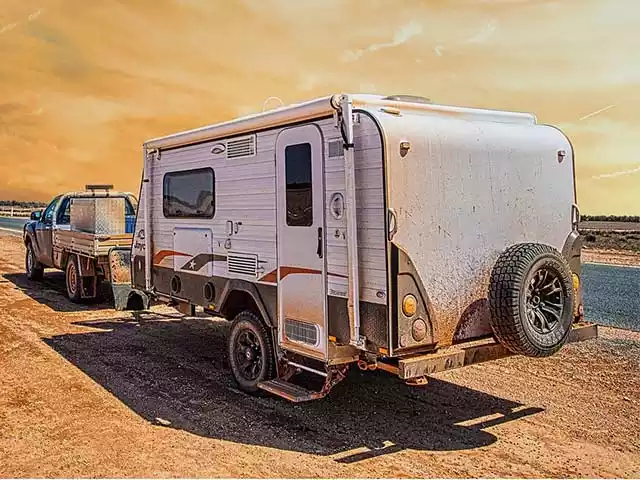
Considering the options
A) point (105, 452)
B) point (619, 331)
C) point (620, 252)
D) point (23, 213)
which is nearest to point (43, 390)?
point (105, 452)

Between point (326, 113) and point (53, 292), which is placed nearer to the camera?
point (326, 113)

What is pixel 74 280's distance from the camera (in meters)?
13.0

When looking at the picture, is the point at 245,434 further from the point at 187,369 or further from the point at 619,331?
the point at 619,331

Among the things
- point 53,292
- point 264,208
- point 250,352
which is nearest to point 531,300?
point 264,208

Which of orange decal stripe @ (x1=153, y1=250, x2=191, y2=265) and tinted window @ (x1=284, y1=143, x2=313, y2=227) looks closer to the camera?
tinted window @ (x1=284, y1=143, x2=313, y2=227)

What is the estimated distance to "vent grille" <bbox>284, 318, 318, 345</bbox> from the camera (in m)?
5.98

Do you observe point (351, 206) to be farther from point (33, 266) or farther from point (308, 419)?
point (33, 266)

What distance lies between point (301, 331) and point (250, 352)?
1.13 metres

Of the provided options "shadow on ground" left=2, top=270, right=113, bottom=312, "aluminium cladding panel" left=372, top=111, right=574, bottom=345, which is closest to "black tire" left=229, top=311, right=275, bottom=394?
"aluminium cladding panel" left=372, top=111, right=574, bottom=345

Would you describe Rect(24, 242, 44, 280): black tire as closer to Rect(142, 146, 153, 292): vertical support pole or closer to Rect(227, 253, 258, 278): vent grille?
Rect(142, 146, 153, 292): vertical support pole

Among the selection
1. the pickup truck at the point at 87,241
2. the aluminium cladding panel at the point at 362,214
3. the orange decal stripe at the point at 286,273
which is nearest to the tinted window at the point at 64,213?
the pickup truck at the point at 87,241

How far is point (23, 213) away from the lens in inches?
2377

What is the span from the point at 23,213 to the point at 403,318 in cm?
6237

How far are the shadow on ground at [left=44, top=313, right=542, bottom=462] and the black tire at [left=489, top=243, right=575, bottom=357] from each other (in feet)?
3.33
